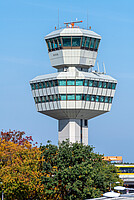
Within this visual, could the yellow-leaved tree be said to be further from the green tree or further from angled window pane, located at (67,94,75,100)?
angled window pane, located at (67,94,75,100)

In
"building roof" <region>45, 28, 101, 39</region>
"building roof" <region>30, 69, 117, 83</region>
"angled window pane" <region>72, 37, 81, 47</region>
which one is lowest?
"building roof" <region>30, 69, 117, 83</region>

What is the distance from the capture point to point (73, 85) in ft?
383

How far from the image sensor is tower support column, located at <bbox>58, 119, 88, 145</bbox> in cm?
12256

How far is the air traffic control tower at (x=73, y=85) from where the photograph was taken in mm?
116875

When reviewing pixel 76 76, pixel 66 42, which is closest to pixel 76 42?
pixel 66 42

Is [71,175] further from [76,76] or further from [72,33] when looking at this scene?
[72,33]

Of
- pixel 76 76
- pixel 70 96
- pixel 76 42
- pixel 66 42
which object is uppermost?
pixel 66 42

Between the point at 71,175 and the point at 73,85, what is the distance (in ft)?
181

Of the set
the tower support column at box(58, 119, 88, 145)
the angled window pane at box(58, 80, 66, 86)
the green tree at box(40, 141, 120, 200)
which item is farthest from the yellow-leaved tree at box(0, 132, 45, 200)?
the tower support column at box(58, 119, 88, 145)

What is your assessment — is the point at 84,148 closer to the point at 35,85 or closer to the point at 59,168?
the point at 59,168

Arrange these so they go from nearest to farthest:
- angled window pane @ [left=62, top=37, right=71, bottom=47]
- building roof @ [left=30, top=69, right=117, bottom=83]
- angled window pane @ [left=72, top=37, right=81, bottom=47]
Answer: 1. building roof @ [left=30, top=69, right=117, bottom=83]
2. angled window pane @ [left=72, top=37, right=81, bottom=47]
3. angled window pane @ [left=62, top=37, right=71, bottom=47]

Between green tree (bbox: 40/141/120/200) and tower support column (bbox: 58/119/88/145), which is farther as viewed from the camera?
tower support column (bbox: 58/119/88/145)

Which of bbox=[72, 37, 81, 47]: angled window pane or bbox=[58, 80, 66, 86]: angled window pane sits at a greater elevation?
bbox=[72, 37, 81, 47]: angled window pane

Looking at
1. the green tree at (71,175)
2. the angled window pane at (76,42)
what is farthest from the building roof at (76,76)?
the green tree at (71,175)
